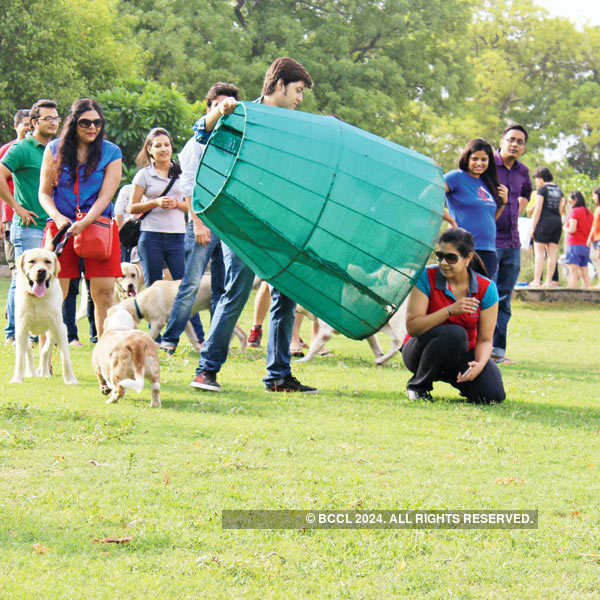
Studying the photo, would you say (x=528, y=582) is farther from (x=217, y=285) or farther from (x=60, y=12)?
(x=60, y=12)

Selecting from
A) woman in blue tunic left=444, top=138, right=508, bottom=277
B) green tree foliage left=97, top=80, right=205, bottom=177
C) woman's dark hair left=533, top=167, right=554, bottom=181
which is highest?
green tree foliage left=97, top=80, right=205, bottom=177

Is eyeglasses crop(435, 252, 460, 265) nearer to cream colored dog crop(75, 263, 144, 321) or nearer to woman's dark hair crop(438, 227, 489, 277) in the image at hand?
woman's dark hair crop(438, 227, 489, 277)

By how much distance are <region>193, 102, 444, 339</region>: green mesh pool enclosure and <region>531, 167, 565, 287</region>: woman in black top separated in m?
11.3

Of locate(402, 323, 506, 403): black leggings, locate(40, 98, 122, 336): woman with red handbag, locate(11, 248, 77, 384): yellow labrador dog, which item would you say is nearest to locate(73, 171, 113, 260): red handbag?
locate(40, 98, 122, 336): woman with red handbag

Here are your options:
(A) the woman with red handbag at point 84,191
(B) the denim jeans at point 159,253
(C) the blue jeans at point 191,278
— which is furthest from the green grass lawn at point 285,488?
(B) the denim jeans at point 159,253

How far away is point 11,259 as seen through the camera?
371 inches

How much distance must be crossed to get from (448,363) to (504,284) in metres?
3.38

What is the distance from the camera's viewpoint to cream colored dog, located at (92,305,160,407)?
636 centimetres

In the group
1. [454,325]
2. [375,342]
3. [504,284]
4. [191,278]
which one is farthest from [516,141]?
[191,278]

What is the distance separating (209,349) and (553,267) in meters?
12.4

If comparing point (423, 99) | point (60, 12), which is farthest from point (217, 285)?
point (423, 99)

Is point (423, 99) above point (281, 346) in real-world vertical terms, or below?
above

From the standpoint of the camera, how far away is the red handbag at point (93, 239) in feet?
24.0

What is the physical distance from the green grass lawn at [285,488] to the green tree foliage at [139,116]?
42.9 ft
